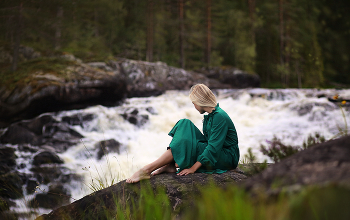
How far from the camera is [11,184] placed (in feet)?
16.0

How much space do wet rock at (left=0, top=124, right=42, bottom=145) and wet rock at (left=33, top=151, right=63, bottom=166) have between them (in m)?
0.93

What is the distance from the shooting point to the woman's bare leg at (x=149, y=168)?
2.77m

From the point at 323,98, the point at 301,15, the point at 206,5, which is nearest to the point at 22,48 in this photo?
the point at 323,98

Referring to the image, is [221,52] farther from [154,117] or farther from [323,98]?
[154,117]

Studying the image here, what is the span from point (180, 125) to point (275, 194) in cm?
206

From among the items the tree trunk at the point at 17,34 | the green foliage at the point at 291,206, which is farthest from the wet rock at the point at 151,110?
the green foliage at the point at 291,206

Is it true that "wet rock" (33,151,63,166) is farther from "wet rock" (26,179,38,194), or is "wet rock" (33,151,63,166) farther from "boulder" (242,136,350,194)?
"boulder" (242,136,350,194)

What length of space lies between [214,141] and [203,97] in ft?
1.75

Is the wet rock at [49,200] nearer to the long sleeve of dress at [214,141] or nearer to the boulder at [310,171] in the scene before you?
the long sleeve of dress at [214,141]

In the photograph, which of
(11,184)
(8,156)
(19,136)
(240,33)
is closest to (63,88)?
(19,136)

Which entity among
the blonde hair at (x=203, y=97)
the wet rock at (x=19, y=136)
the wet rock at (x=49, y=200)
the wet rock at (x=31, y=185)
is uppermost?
the blonde hair at (x=203, y=97)

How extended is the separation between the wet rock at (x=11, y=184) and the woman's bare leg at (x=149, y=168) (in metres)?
2.74

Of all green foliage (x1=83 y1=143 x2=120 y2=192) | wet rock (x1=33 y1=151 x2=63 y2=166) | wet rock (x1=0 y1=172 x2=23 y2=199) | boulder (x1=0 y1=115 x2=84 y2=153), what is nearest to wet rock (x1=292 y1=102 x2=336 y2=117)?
green foliage (x1=83 y1=143 x2=120 y2=192)

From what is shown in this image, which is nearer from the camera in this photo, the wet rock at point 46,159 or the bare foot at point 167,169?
the bare foot at point 167,169
